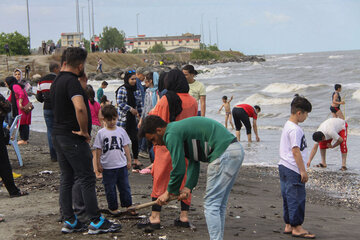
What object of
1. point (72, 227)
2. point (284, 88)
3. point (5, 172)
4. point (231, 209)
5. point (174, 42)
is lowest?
point (284, 88)

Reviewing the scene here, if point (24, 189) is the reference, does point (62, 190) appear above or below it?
above

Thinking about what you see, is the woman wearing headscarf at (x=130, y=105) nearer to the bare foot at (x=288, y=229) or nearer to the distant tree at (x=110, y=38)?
the bare foot at (x=288, y=229)

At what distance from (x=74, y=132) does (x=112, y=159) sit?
2.77 feet

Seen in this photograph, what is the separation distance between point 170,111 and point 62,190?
1450mm

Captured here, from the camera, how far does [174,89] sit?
5.56m

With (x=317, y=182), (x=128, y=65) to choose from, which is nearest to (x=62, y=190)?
(x=317, y=182)

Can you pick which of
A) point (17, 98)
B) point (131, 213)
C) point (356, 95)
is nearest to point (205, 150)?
point (131, 213)

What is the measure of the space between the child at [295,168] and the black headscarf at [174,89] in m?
1.21

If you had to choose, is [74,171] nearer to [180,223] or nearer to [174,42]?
[180,223]

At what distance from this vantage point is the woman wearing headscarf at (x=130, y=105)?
28.0 ft

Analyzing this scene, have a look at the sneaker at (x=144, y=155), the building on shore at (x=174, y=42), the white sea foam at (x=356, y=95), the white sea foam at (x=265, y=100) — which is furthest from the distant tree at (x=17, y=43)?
the building on shore at (x=174, y=42)

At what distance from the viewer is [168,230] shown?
5.20 meters

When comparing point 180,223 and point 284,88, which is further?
point 284,88

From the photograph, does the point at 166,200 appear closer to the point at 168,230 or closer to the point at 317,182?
the point at 168,230
